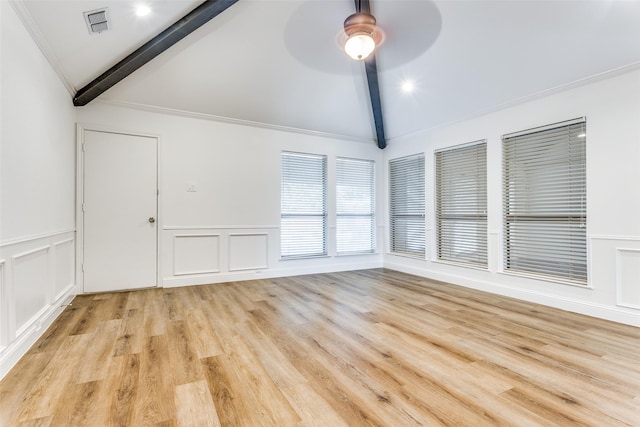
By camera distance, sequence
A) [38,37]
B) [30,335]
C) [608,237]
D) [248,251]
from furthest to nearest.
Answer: [248,251] < [608,237] < [38,37] < [30,335]

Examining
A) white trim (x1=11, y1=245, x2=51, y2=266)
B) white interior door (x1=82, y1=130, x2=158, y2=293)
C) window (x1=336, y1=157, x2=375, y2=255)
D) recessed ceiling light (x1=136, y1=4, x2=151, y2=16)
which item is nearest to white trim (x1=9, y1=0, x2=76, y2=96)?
recessed ceiling light (x1=136, y1=4, x2=151, y2=16)

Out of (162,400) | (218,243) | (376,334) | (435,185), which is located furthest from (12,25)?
(435,185)

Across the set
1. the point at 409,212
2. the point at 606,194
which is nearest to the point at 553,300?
the point at 606,194

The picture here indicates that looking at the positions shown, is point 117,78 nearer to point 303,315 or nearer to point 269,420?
point 303,315

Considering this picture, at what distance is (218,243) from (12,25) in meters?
3.08

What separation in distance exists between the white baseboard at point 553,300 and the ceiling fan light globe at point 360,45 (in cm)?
331

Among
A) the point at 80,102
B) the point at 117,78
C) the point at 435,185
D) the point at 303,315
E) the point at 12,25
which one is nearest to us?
the point at 12,25

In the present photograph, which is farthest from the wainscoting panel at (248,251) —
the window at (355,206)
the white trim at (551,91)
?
the white trim at (551,91)

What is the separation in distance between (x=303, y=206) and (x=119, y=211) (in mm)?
2670

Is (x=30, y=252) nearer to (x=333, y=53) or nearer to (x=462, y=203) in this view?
(x=333, y=53)

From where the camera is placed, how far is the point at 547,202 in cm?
357

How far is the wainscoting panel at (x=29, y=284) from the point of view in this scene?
2.23 m

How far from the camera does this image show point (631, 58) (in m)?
2.86

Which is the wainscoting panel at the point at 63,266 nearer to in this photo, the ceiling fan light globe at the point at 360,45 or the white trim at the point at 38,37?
the white trim at the point at 38,37
